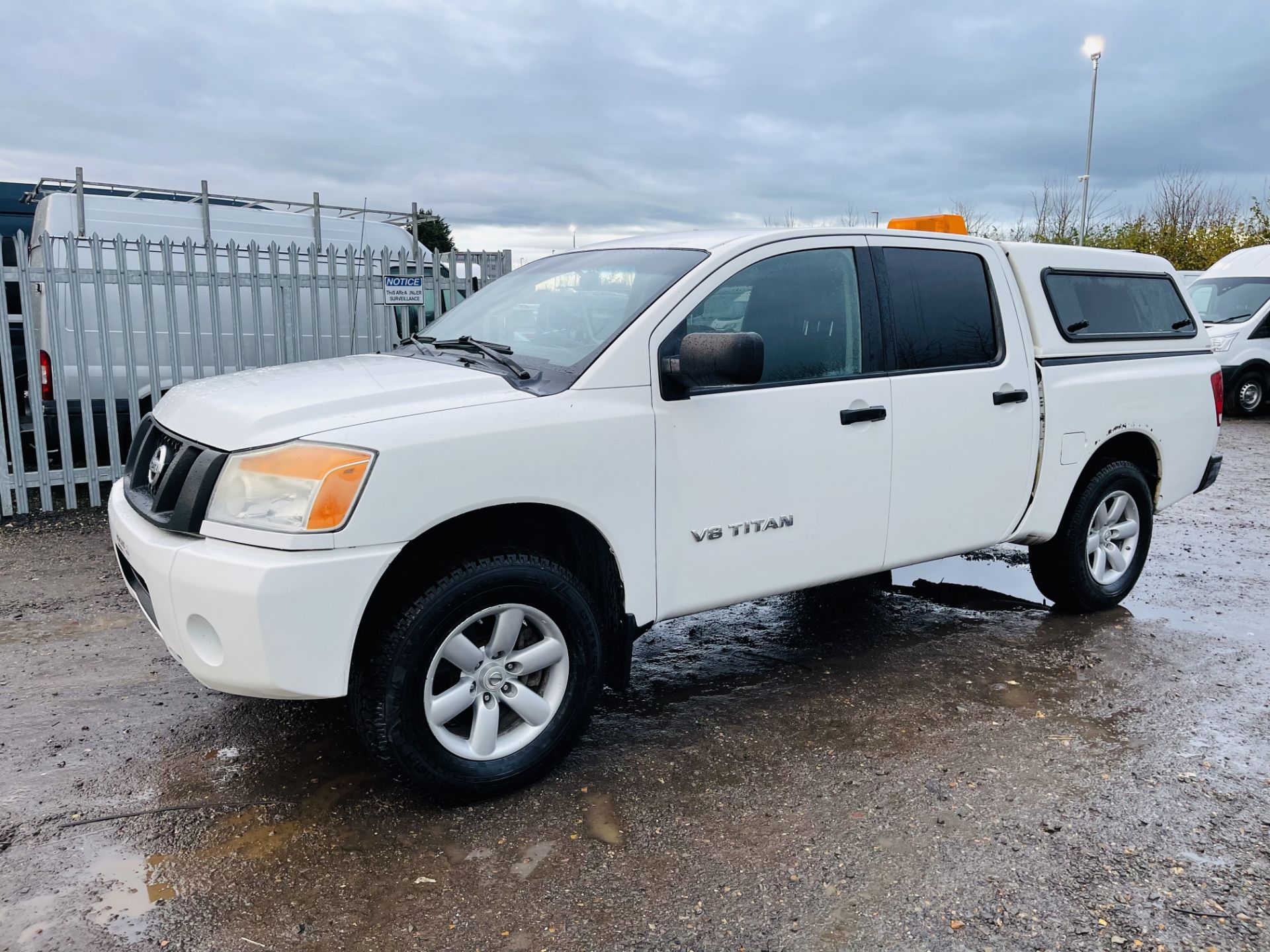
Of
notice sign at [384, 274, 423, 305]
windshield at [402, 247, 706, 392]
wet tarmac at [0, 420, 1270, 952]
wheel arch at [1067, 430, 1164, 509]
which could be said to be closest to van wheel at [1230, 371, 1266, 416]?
wheel arch at [1067, 430, 1164, 509]

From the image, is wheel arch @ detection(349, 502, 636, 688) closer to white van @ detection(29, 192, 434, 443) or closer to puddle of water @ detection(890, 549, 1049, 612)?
puddle of water @ detection(890, 549, 1049, 612)

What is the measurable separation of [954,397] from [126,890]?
11.3 ft

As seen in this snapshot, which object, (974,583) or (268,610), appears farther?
(974,583)

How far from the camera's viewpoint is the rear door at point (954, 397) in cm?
396

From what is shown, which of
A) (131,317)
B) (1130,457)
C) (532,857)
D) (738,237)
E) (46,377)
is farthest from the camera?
(131,317)

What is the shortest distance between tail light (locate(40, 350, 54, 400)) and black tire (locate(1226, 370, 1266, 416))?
1495 cm

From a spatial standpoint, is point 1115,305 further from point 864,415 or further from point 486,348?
point 486,348

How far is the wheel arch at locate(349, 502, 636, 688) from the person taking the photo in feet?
9.55

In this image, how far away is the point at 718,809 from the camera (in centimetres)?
308

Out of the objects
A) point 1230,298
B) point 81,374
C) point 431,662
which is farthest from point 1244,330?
point 431,662

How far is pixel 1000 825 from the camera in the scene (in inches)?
117

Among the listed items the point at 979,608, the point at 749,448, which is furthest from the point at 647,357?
the point at 979,608

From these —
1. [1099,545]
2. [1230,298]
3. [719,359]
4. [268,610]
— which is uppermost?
[1230,298]

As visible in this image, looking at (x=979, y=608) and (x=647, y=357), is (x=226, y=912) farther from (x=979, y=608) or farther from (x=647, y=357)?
(x=979, y=608)
